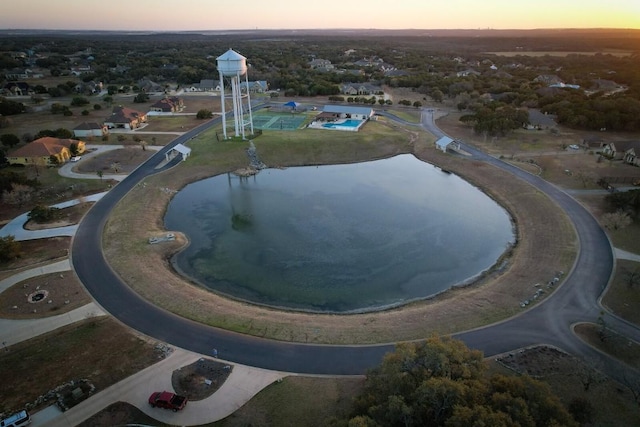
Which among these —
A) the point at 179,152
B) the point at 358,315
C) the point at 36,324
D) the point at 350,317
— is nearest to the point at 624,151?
the point at 358,315

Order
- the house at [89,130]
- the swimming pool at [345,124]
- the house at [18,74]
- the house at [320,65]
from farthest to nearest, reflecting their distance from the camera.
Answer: the house at [320,65], the house at [18,74], the swimming pool at [345,124], the house at [89,130]

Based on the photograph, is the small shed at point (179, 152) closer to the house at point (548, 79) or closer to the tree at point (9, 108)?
the tree at point (9, 108)

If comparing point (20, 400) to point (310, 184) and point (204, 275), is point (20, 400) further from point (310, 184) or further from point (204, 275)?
point (310, 184)

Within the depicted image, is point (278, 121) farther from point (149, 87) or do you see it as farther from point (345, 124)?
point (149, 87)

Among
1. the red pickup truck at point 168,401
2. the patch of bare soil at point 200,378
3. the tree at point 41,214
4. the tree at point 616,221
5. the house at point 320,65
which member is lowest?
the patch of bare soil at point 200,378

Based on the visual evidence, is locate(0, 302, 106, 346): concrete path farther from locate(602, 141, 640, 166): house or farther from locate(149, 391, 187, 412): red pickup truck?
locate(602, 141, 640, 166): house

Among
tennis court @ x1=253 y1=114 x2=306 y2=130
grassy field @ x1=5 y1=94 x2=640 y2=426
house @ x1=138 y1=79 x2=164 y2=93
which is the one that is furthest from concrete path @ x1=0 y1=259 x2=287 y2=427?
house @ x1=138 y1=79 x2=164 y2=93

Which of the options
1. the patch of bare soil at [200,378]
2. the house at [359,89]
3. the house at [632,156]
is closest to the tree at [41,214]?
the patch of bare soil at [200,378]
